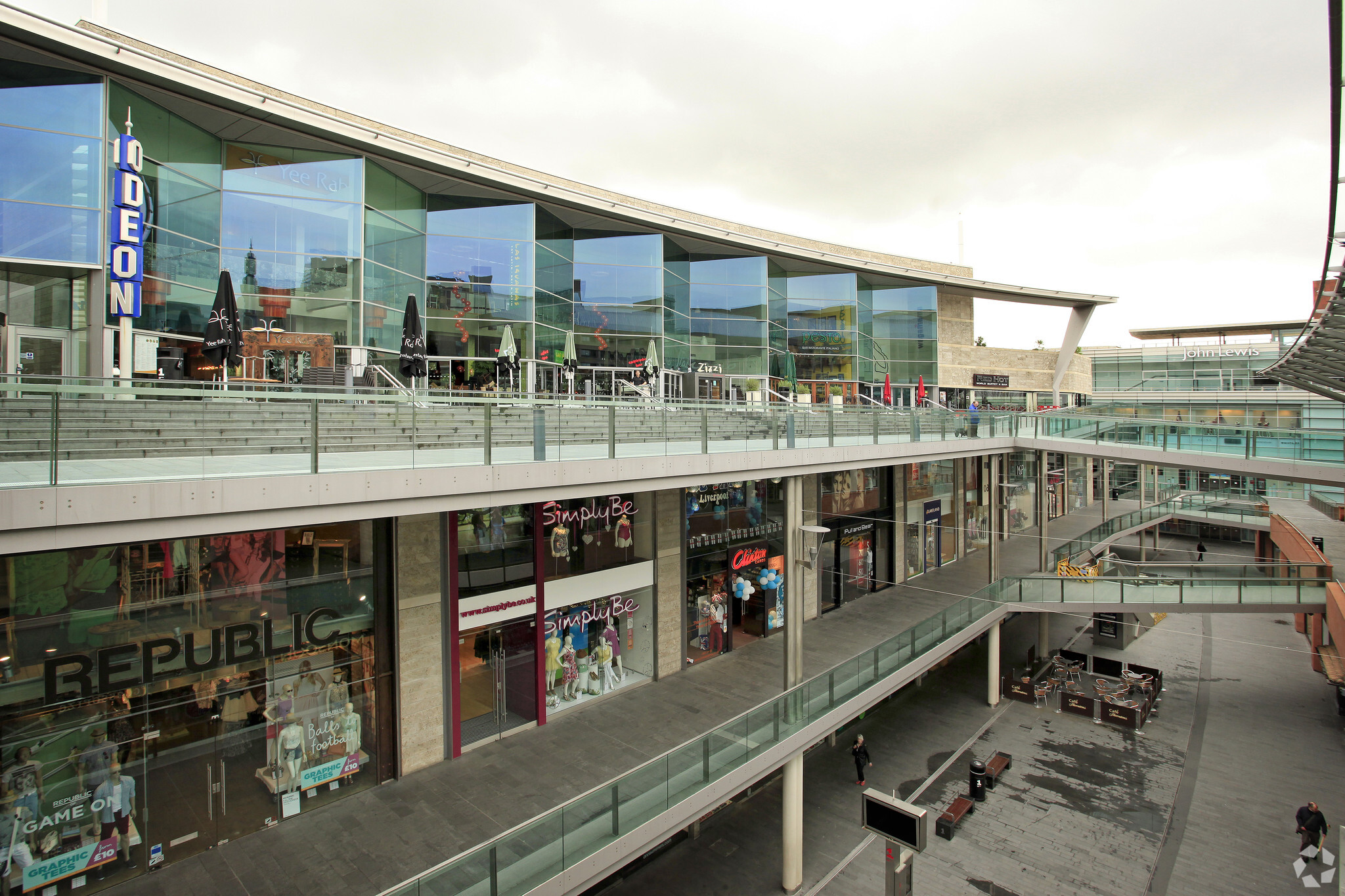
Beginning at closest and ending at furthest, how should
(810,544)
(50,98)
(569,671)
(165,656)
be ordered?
(165,656) < (50,98) < (810,544) < (569,671)

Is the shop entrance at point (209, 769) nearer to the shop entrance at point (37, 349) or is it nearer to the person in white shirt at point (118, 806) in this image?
the person in white shirt at point (118, 806)

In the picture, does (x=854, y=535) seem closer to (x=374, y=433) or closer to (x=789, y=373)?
(x=789, y=373)

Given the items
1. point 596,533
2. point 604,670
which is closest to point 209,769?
point 604,670

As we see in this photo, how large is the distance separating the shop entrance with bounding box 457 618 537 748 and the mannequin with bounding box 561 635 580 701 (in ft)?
2.39

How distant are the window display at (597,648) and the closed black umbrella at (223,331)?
629 centimetres

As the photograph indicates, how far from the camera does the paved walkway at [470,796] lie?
7.17m

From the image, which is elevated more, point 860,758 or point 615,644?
point 615,644

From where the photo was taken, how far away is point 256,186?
13.5 metres

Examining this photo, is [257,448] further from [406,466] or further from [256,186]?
[256,186]

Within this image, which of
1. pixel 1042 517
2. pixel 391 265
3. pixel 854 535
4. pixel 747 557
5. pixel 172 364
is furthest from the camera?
pixel 1042 517

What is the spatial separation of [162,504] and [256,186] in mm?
11451

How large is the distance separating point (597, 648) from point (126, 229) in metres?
10.8

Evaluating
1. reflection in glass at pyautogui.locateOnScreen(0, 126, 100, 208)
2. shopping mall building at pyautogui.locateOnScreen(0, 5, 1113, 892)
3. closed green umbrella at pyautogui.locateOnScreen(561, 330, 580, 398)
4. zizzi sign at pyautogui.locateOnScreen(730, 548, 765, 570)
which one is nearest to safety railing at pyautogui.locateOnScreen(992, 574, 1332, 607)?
shopping mall building at pyautogui.locateOnScreen(0, 5, 1113, 892)

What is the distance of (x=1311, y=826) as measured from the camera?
11.6 m
